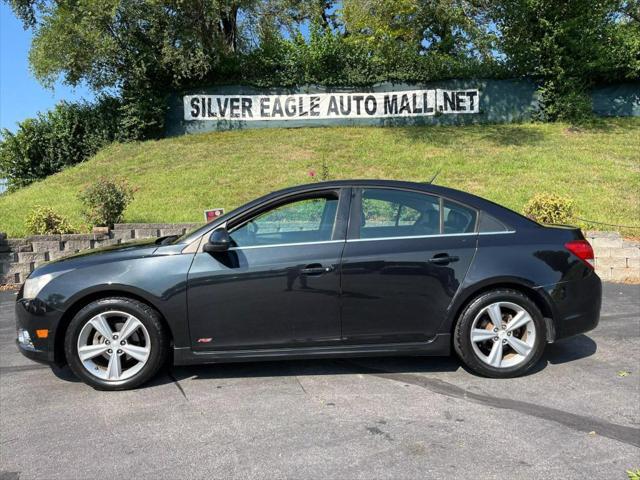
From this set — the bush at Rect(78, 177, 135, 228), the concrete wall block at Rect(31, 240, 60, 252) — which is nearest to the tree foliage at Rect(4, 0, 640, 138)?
the bush at Rect(78, 177, 135, 228)

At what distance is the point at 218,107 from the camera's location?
1803 cm

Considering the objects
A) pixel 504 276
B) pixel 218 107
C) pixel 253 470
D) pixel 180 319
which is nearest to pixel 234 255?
pixel 180 319

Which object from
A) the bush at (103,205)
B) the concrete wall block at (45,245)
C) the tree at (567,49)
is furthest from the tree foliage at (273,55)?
the concrete wall block at (45,245)

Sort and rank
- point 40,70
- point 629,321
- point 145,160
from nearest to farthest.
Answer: point 629,321, point 145,160, point 40,70

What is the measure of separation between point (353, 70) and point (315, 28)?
3.51m

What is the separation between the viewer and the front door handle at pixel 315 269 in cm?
394

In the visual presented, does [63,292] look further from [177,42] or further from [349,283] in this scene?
[177,42]

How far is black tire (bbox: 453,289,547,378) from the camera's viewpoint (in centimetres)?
410

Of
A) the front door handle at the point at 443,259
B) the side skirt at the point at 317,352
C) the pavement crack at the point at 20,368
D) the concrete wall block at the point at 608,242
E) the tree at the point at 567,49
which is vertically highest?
the tree at the point at 567,49

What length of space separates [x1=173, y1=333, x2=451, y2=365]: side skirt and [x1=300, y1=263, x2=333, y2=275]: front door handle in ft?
1.92

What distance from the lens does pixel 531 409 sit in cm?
363

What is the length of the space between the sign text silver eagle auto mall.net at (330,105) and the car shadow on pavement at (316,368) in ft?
46.4

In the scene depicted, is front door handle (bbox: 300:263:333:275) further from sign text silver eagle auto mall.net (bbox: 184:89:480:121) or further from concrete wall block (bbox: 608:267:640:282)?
sign text silver eagle auto mall.net (bbox: 184:89:480:121)

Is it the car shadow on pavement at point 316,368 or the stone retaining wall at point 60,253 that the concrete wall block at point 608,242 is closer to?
the stone retaining wall at point 60,253
